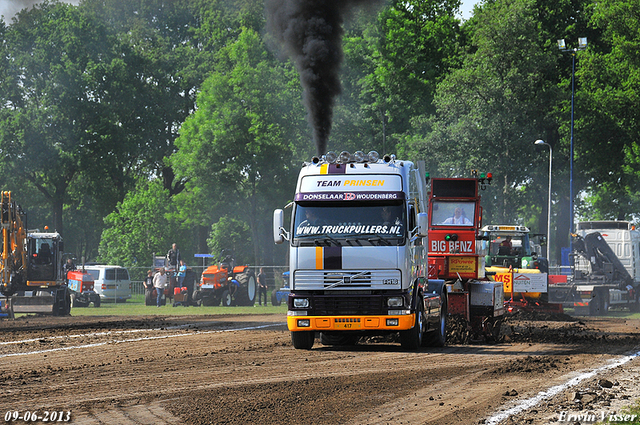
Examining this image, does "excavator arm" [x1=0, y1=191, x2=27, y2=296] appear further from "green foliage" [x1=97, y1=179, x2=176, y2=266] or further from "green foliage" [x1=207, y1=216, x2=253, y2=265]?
"green foliage" [x1=207, y1=216, x2=253, y2=265]

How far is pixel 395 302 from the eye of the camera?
48.8 ft

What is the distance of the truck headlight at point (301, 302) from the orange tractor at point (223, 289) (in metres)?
23.8

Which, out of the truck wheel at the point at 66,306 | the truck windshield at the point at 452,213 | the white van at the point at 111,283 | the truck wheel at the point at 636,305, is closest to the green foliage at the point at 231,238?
the white van at the point at 111,283

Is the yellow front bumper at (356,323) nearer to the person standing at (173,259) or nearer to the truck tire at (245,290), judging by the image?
the truck tire at (245,290)

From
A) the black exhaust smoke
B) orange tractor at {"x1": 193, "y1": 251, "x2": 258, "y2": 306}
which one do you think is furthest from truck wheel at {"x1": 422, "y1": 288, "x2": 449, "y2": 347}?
orange tractor at {"x1": 193, "y1": 251, "x2": 258, "y2": 306}

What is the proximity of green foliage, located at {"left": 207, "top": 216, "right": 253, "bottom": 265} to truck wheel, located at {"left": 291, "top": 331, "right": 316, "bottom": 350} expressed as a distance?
4489 cm

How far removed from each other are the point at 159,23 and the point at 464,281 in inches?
2215

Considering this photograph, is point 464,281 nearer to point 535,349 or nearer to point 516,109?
point 535,349

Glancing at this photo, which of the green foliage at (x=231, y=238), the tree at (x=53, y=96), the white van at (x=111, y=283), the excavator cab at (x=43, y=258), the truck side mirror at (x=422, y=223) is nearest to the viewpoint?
the truck side mirror at (x=422, y=223)

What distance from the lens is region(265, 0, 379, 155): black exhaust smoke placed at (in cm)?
2306

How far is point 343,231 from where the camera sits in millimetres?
15047

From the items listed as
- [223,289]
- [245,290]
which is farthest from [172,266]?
[245,290]

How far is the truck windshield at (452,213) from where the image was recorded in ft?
66.4

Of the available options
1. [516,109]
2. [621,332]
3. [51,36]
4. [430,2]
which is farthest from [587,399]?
[51,36]
